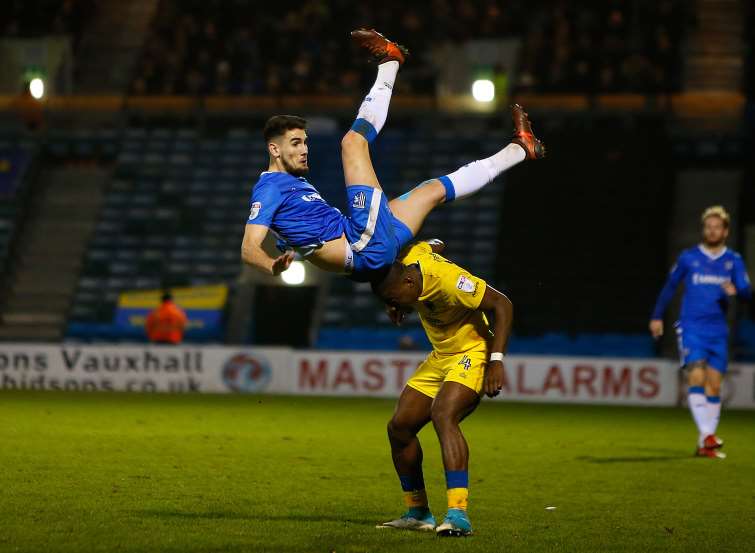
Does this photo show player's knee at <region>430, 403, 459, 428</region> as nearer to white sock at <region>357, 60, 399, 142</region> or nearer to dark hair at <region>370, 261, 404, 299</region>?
dark hair at <region>370, 261, 404, 299</region>

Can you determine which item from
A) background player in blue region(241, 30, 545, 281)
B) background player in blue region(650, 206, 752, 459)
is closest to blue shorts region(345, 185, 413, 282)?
background player in blue region(241, 30, 545, 281)

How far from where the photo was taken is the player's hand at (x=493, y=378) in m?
8.09

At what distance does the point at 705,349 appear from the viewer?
1376cm

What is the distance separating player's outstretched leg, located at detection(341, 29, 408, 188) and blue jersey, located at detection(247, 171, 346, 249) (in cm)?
35

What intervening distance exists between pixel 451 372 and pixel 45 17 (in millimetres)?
27647

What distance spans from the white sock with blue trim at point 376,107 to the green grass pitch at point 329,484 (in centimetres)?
262

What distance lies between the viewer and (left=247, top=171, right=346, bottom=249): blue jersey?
853 cm

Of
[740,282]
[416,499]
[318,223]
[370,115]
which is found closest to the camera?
[416,499]

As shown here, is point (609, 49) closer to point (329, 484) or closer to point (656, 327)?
point (656, 327)

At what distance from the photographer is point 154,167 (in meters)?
31.8

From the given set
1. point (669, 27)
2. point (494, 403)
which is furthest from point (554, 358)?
point (669, 27)

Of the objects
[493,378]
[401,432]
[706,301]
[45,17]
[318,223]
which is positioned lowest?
[401,432]

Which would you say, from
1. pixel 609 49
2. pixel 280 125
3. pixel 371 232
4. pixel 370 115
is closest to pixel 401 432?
pixel 371 232

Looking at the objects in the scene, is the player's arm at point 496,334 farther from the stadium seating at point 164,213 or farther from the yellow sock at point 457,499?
the stadium seating at point 164,213
